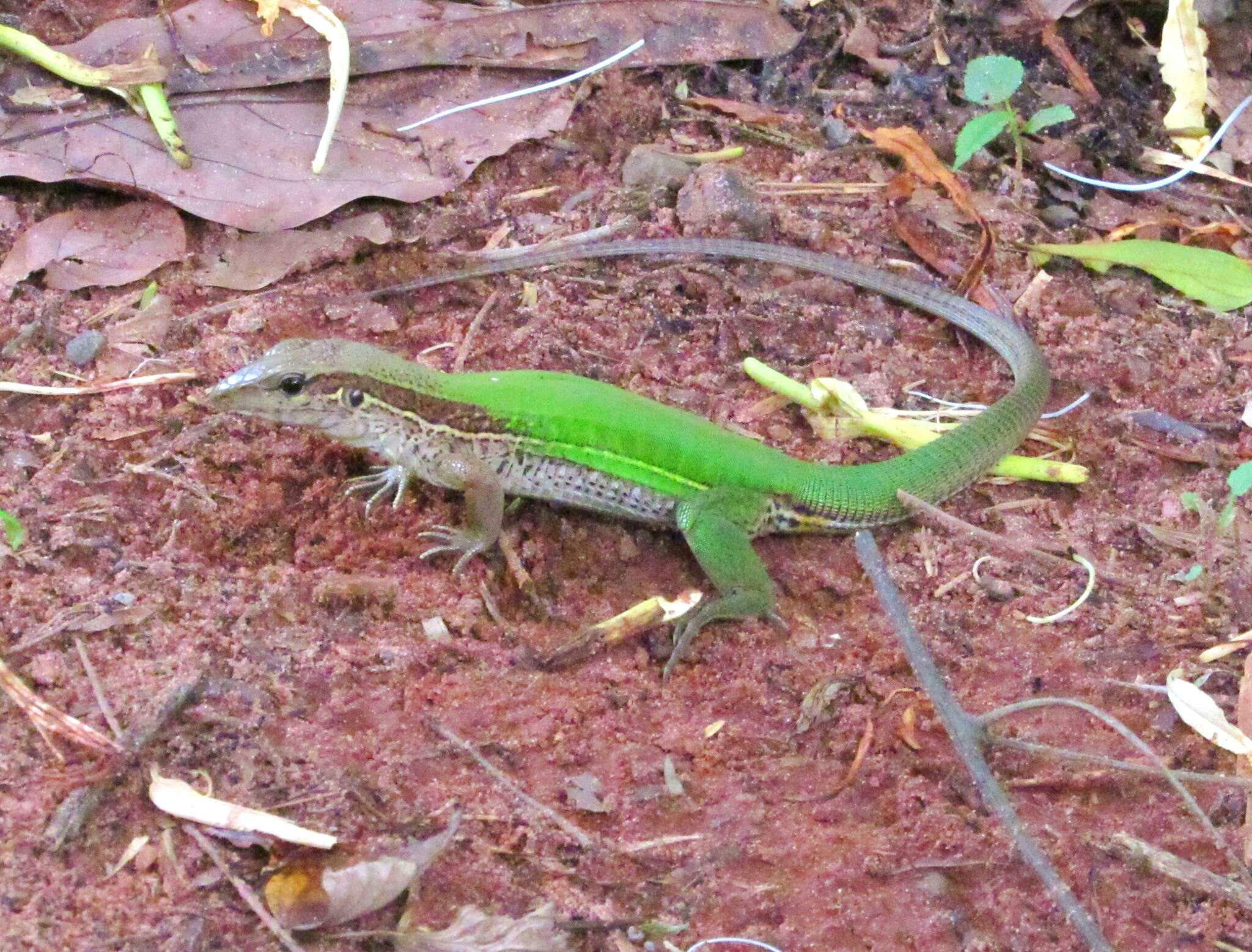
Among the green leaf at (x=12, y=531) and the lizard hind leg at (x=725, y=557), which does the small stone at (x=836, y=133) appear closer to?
the lizard hind leg at (x=725, y=557)

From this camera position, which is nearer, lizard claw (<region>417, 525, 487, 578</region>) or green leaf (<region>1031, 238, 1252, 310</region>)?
lizard claw (<region>417, 525, 487, 578</region>)

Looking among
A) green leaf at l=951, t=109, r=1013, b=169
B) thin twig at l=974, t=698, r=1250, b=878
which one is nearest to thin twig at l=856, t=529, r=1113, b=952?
thin twig at l=974, t=698, r=1250, b=878

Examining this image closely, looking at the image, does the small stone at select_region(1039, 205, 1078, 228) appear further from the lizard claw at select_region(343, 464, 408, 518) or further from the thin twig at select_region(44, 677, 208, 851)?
the thin twig at select_region(44, 677, 208, 851)

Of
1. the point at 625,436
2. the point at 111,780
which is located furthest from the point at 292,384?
the point at 111,780

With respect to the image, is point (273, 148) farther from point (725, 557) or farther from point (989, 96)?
point (989, 96)

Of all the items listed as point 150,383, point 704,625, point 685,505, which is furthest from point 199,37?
point 704,625

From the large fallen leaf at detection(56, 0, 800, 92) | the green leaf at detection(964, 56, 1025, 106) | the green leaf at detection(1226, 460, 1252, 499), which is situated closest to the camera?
the green leaf at detection(1226, 460, 1252, 499)

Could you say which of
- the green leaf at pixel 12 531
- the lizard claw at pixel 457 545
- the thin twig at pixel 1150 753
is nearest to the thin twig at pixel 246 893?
the green leaf at pixel 12 531
